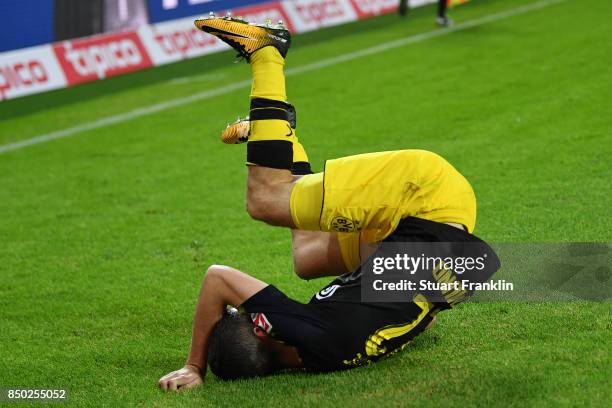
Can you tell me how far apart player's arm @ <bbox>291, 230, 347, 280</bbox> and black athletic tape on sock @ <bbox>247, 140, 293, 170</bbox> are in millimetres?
647

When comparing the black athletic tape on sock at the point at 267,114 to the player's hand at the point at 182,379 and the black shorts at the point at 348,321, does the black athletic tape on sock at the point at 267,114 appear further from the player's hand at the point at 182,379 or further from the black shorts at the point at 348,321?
the player's hand at the point at 182,379

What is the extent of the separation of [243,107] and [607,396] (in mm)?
8554

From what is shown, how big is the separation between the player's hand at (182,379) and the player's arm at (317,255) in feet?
3.44

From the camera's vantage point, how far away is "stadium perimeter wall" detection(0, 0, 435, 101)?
13898 mm

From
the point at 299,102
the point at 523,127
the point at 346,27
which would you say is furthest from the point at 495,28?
the point at 523,127

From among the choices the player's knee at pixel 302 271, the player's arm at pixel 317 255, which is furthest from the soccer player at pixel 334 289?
the player's knee at pixel 302 271

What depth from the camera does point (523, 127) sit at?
983 centimetres

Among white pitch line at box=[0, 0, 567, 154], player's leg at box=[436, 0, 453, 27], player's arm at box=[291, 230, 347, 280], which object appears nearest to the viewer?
player's arm at box=[291, 230, 347, 280]

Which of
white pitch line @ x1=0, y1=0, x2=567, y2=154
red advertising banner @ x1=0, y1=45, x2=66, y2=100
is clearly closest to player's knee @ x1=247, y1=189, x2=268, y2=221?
white pitch line @ x1=0, y1=0, x2=567, y2=154

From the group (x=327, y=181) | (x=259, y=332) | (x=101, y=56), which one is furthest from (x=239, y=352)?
(x=101, y=56)

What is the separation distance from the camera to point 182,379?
16.0 feet

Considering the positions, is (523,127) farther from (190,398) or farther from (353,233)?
(190,398)

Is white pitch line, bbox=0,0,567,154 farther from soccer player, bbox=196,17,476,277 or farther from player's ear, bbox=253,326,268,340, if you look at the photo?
player's ear, bbox=253,326,268,340

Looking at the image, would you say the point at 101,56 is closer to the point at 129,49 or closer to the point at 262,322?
the point at 129,49
